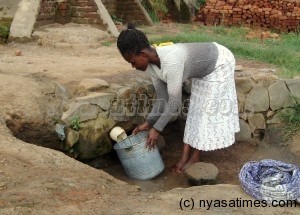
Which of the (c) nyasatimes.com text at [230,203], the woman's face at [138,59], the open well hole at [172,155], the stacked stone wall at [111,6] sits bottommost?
the open well hole at [172,155]

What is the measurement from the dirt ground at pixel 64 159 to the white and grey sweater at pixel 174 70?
66cm

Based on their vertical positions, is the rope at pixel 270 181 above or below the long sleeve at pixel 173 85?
below

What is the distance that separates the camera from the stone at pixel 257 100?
5441 mm

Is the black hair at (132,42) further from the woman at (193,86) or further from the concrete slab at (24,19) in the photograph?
the concrete slab at (24,19)

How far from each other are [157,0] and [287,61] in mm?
4647

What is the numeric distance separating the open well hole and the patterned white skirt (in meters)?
0.41

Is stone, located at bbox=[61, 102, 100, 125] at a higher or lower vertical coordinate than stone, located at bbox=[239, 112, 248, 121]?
higher

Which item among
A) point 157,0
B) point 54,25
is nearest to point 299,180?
point 54,25

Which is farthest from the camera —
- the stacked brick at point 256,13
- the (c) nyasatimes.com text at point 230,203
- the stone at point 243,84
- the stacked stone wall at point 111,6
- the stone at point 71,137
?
the stacked brick at point 256,13

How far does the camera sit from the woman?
3.96 meters

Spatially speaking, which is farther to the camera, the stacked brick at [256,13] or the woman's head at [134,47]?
the stacked brick at [256,13]

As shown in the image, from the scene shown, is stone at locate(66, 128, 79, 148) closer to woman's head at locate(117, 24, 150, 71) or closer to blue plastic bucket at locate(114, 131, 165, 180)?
blue plastic bucket at locate(114, 131, 165, 180)

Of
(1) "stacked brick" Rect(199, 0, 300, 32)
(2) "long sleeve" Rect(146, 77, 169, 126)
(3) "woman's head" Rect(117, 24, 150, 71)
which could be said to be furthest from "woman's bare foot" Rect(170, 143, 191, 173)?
(1) "stacked brick" Rect(199, 0, 300, 32)

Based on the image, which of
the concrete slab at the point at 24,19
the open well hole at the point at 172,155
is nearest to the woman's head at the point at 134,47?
the open well hole at the point at 172,155
